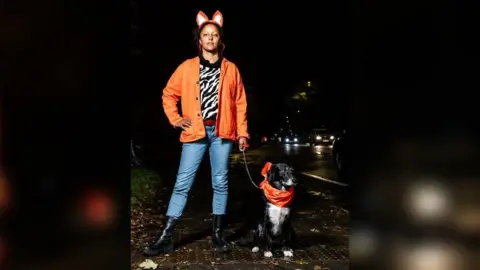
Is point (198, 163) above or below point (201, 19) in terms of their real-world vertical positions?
below

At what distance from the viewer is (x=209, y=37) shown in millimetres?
4082

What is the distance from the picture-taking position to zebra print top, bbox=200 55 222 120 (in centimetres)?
411

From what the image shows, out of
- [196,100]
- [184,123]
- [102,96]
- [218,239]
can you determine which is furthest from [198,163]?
[102,96]

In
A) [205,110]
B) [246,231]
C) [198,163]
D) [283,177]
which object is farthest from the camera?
[246,231]

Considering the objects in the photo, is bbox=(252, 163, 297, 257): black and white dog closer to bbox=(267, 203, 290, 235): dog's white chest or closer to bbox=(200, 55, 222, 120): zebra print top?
bbox=(267, 203, 290, 235): dog's white chest

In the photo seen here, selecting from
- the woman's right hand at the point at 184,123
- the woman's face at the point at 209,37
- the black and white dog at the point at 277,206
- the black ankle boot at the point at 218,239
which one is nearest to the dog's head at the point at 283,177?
the black and white dog at the point at 277,206

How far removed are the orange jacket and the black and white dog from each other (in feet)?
1.59

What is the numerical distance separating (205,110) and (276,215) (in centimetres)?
109

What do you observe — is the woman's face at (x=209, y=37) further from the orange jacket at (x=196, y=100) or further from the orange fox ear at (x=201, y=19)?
the orange jacket at (x=196, y=100)

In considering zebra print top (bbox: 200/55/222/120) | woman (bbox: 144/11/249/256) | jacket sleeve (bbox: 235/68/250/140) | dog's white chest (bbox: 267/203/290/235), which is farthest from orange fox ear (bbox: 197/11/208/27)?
dog's white chest (bbox: 267/203/290/235)

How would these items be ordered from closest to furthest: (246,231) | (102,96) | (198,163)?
1. (102,96)
2. (198,163)
3. (246,231)

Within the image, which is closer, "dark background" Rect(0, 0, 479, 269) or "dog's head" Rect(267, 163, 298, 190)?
"dark background" Rect(0, 0, 479, 269)

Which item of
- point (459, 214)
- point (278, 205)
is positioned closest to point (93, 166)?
point (459, 214)

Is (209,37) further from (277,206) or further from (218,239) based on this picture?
(218,239)
